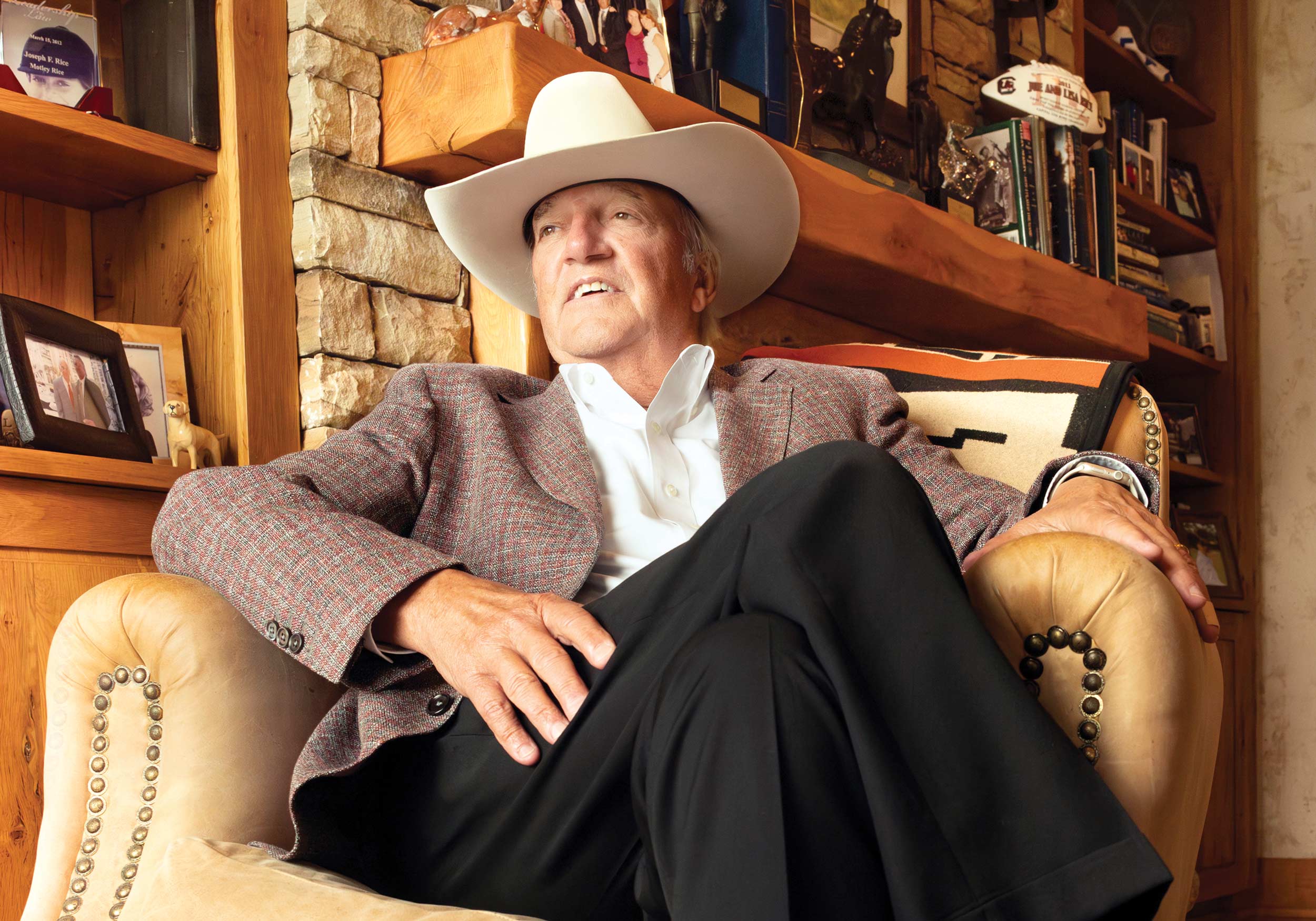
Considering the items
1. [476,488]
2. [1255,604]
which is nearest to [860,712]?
[476,488]

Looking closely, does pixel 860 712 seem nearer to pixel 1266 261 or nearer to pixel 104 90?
pixel 104 90

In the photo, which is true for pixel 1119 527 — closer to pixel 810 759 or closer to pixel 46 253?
pixel 810 759

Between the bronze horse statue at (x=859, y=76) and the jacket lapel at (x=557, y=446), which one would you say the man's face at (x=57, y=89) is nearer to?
the jacket lapel at (x=557, y=446)

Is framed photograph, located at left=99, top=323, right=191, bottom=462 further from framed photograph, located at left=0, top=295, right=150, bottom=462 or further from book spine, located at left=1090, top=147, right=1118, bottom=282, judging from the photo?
book spine, located at left=1090, top=147, right=1118, bottom=282

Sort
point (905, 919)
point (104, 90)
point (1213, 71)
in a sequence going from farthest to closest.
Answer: point (1213, 71) < point (104, 90) < point (905, 919)

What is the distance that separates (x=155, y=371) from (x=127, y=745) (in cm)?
77

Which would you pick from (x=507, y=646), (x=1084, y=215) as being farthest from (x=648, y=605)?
(x=1084, y=215)

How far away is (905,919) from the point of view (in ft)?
2.52

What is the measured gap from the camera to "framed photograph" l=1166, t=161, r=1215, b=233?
12.3ft

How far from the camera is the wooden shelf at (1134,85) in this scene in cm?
358

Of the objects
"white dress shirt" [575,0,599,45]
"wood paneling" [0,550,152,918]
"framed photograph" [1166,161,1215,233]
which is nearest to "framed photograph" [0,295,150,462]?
"wood paneling" [0,550,152,918]

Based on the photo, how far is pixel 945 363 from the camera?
1829 millimetres

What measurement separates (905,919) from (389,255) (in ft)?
4.30

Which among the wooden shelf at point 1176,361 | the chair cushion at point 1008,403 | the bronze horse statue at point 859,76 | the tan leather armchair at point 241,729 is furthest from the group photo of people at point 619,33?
the wooden shelf at point 1176,361
